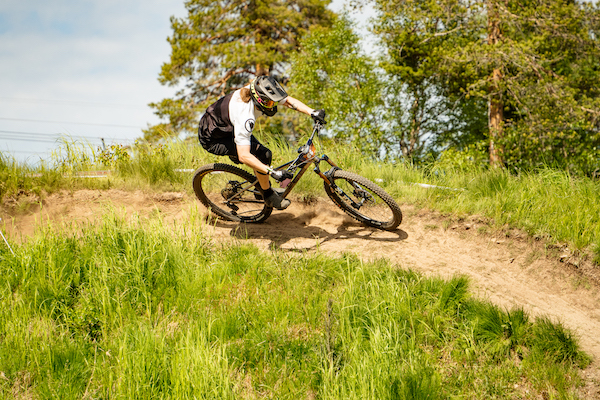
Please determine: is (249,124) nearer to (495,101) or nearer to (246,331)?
(246,331)

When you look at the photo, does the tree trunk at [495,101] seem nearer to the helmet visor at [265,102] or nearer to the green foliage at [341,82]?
the green foliage at [341,82]

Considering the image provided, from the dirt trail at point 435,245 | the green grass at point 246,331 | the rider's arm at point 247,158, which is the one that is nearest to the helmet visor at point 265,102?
the rider's arm at point 247,158

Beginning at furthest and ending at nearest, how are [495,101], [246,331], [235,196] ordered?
1. [495,101]
2. [235,196]
3. [246,331]

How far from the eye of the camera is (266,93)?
4832 millimetres

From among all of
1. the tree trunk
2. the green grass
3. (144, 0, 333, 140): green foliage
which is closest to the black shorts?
the green grass

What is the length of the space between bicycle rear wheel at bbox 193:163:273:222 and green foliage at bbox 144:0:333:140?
47.7 feet

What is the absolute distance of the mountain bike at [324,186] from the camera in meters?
5.42

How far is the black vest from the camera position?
5375 mm

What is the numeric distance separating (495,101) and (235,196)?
8501 millimetres

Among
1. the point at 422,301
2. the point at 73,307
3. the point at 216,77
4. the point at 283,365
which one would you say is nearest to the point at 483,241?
the point at 422,301

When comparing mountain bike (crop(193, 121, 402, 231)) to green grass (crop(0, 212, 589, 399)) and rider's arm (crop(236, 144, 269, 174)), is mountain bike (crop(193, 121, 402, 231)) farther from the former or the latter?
green grass (crop(0, 212, 589, 399))

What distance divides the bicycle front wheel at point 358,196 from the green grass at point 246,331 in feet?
3.59

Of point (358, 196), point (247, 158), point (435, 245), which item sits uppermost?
point (247, 158)

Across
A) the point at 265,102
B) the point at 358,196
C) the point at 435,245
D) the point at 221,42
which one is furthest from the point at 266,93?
the point at 221,42
